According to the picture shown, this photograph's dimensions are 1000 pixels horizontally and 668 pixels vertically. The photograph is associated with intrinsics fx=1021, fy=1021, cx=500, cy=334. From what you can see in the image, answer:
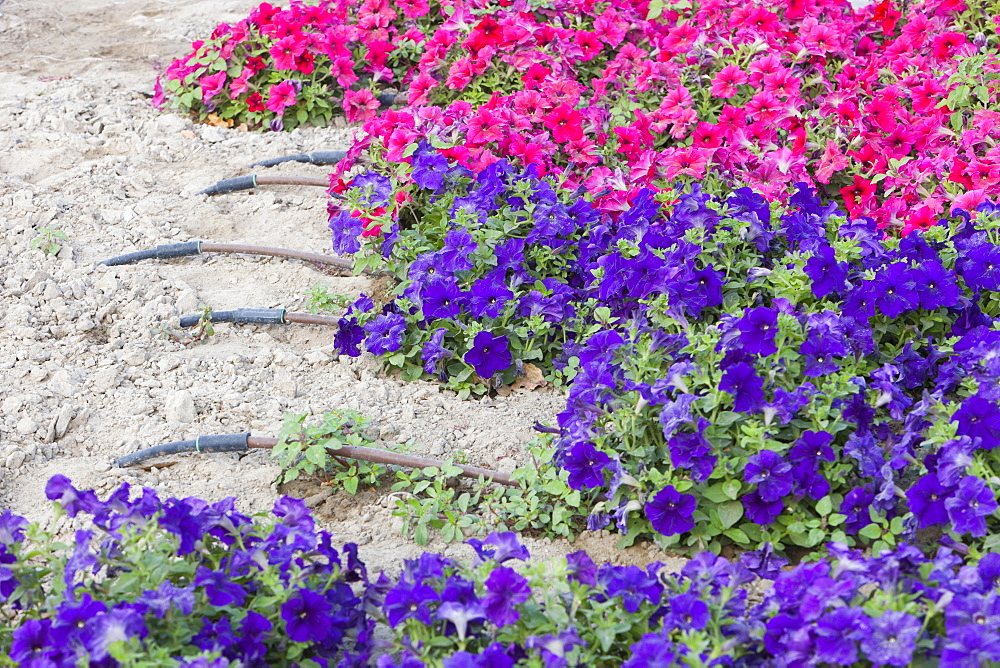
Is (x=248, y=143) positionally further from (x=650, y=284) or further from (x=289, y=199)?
(x=650, y=284)

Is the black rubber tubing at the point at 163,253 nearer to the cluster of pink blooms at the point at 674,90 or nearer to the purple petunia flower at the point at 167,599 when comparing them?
the cluster of pink blooms at the point at 674,90

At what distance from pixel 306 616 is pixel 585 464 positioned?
85 centimetres

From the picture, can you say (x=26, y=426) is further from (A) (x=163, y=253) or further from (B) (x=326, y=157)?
(B) (x=326, y=157)

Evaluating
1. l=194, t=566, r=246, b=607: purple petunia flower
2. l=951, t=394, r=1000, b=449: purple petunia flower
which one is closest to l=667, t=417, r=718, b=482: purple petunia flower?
l=951, t=394, r=1000, b=449: purple petunia flower

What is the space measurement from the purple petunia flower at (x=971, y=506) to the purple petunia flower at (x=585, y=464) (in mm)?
801

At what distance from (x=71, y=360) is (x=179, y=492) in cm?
83

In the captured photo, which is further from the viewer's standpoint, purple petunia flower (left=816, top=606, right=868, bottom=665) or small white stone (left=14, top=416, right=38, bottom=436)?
small white stone (left=14, top=416, right=38, bottom=436)

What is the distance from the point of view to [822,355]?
8.80 ft

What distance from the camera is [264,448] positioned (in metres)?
2.96

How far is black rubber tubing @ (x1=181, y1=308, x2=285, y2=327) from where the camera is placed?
140 inches

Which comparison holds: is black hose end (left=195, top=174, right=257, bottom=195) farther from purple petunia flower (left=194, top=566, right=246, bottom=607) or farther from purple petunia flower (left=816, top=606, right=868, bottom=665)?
purple petunia flower (left=816, top=606, right=868, bottom=665)

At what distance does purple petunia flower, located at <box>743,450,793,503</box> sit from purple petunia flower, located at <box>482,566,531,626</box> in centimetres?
71

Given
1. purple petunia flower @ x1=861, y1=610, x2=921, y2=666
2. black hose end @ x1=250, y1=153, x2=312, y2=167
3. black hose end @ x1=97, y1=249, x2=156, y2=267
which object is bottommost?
black hose end @ x1=97, y1=249, x2=156, y2=267

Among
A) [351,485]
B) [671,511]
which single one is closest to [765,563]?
[671,511]
